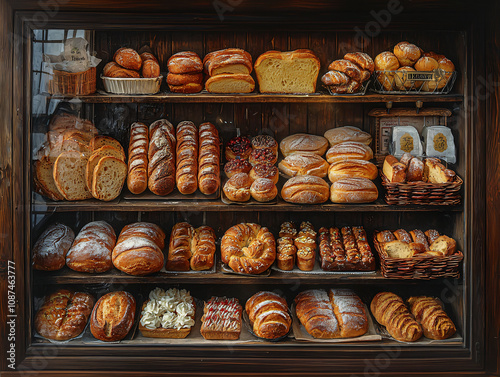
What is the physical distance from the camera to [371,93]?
281 centimetres

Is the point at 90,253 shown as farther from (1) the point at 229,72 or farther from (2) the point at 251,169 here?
(1) the point at 229,72

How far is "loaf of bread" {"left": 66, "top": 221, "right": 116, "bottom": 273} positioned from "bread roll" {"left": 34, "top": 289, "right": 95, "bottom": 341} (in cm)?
22

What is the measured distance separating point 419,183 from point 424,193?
67 millimetres

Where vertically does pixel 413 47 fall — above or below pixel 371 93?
above

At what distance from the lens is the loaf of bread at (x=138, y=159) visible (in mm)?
2730

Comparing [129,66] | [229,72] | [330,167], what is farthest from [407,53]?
[129,66]

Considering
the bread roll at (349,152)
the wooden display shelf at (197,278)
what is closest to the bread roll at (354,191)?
the bread roll at (349,152)

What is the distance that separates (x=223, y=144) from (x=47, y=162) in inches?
44.3

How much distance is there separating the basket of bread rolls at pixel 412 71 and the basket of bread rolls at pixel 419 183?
427 millimetres

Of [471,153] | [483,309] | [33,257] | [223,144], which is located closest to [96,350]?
[33,257]

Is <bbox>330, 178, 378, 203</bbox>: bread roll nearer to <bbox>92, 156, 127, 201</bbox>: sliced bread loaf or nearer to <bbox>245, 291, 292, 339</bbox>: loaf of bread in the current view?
<bbox>245, 291, 292, 339</bbox>: loaf of bread

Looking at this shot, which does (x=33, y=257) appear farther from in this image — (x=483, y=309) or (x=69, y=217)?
(x=483, y=309)

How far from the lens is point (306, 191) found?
2691 millimetres

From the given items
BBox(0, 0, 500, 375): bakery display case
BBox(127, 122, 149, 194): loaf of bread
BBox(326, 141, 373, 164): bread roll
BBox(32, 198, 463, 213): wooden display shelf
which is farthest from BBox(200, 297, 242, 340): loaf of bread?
BBox(326, 141, 373, 164): bread roll
